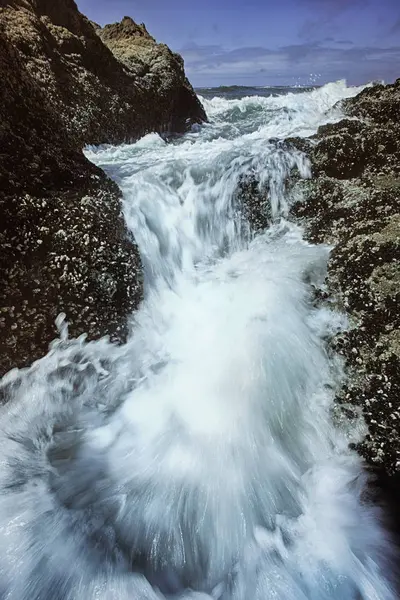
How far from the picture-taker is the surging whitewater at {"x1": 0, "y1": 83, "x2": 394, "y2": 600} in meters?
3.06

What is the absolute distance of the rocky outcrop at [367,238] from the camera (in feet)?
12.6

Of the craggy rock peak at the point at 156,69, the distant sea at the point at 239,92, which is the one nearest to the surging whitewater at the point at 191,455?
the craggy rock peak at the point at 156,69

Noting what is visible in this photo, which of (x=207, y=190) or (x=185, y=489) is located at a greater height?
(x=207, y=190)

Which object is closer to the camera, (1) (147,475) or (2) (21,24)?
(1) (147,475)

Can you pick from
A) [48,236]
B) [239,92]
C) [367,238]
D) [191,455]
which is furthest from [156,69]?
[239,92]

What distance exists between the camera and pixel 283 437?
4027mm

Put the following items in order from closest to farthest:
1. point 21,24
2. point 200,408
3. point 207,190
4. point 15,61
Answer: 1. point 200,408
2. point 15,61
3. point 207,190
4. point 21,24

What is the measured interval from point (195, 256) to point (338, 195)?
8.17 ft

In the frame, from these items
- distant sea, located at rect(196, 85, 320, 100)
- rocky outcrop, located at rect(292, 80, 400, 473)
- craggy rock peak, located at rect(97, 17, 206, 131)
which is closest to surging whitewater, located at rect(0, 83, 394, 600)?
rocky outcrop, located at rect(292, 80, 400, 473)

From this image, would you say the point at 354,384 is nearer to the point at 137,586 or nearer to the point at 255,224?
the point at 137,586

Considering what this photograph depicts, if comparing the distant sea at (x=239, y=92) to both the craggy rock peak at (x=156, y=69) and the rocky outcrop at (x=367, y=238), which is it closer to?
the craggy rock peak at (x=156, y=69)

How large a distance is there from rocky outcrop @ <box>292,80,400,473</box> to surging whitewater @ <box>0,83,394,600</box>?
0.91ft

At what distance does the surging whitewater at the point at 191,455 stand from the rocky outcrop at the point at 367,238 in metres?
0.28

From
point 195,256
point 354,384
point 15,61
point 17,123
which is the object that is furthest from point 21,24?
point 354,384
